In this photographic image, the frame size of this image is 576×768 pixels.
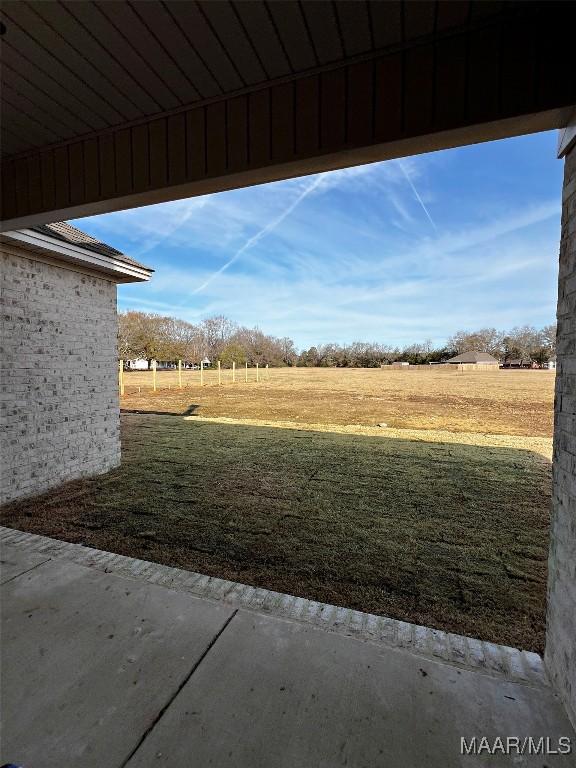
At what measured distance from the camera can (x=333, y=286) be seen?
183 feet

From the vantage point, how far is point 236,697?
1487mm

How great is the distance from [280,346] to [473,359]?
31602mm

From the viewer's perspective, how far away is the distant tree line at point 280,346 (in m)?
35.0

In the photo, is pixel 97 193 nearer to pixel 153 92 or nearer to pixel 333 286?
pixel 153 92

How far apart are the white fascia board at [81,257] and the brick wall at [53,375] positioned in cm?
21

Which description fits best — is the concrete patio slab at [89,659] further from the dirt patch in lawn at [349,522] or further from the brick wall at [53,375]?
the brick wall at [53,375]

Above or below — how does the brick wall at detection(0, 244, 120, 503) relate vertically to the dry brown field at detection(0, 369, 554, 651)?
above

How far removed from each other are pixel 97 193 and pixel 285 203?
1149cm

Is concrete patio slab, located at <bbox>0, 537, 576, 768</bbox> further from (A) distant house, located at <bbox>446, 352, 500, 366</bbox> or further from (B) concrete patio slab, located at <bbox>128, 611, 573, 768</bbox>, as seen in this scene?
(A) distant house, located at <bbox>446, 352, 500, 366</bbox>

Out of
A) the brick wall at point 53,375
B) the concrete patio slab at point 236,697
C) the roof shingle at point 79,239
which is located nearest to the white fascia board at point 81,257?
the roof shingle at point 79,239

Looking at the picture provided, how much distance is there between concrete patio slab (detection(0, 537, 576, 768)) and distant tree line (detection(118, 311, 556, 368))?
35000 mm

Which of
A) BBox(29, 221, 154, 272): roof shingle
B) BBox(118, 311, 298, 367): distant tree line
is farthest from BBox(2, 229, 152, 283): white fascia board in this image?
BBox(118, 311, 298, 367): distant tree line

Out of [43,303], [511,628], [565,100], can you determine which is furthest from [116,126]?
[511,628]

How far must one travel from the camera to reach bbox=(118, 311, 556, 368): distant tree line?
35031 mm
